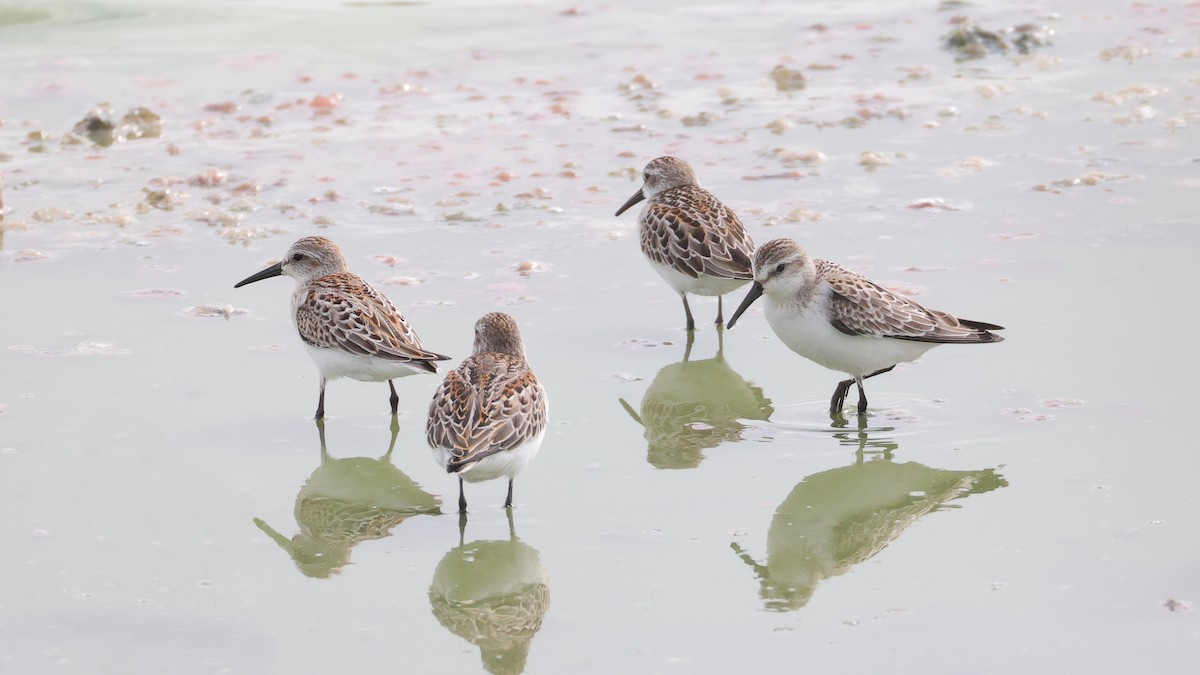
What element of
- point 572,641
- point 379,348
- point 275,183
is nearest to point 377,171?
point 275,183

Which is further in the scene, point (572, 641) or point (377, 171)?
point (377, 171)

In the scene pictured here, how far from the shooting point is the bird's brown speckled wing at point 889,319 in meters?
7.46

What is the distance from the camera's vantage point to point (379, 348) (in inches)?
288

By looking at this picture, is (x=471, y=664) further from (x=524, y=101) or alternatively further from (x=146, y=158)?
(x=524, y=101)

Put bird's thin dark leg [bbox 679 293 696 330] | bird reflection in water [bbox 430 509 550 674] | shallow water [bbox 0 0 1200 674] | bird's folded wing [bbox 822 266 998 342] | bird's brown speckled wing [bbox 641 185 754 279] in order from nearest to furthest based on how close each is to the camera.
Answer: bird reflection in water [bbox 430 509 550 674] < shallow water [bbox 0 0 1200 674] < bird's folded wing [bbox 822 266 998 342] < bird's brown speckled wing [bbox 641 185 754 279] < bird's thin dark leg [bbox 679 293 696 330]

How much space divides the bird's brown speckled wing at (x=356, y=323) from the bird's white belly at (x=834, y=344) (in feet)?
6.00

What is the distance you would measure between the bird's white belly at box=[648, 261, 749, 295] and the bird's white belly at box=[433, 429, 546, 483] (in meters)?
2.77

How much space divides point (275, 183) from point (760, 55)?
5632 millimetres

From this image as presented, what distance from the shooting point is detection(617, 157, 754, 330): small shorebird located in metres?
8.88

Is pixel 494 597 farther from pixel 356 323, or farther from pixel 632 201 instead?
pixel 632 201

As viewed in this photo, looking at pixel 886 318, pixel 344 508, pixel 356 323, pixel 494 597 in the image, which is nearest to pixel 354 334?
pixel 356 323

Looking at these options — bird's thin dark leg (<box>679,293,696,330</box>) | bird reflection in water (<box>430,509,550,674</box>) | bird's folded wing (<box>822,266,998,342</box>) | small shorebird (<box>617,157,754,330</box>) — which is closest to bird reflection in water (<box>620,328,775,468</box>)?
bird's thin dark leg (<box>679,293,696,330</box>)

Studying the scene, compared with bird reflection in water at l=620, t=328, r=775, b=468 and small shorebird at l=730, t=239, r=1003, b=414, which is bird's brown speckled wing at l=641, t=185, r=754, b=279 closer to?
bird reflection in water at l=620, t=328, r=775, b=468

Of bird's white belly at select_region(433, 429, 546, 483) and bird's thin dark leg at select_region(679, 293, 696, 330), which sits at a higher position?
bird's white belly at select_region(433, 429, 546, 483)
